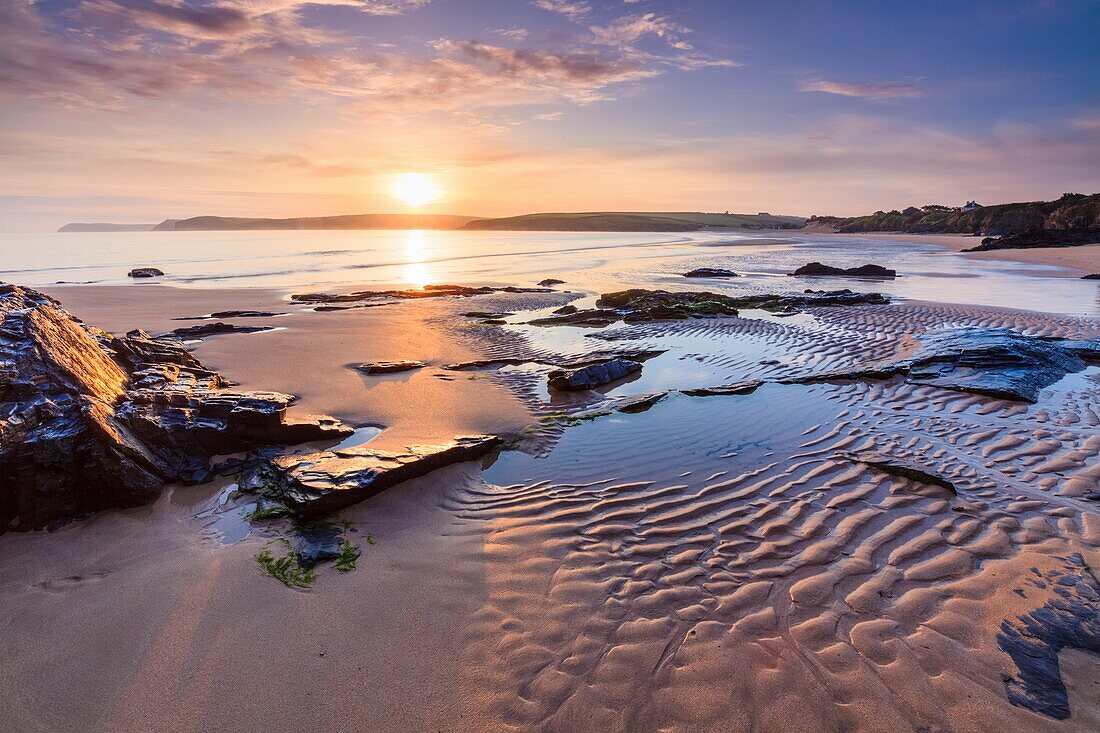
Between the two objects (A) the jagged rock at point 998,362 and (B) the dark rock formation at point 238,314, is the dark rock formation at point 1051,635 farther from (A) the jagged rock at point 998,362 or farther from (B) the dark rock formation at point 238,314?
(B) the dark rock formation at point 238,314

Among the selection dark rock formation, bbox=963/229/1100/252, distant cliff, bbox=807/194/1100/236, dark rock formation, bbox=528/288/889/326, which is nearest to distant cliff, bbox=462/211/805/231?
distant cliff, bbox=807/194/1100/236

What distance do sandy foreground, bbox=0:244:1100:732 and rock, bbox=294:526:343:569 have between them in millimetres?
170

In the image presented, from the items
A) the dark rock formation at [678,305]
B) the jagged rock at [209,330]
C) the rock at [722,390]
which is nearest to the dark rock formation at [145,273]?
the jagged rock at [209,330]

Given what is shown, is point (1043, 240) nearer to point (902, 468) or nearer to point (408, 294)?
point (408, 294)

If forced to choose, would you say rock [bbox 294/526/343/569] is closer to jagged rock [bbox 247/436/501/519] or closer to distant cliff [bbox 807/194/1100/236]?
jagged rock [bbox 247/436/501/519]

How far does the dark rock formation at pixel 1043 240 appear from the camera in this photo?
4206 centimetres

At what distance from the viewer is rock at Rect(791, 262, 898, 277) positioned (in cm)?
2583

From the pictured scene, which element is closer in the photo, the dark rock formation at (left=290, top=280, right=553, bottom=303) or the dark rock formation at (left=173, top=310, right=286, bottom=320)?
the dark rock formation at (left=173, top=310, right=286, bottom=320)

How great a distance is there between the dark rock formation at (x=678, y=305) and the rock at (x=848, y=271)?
8634mm

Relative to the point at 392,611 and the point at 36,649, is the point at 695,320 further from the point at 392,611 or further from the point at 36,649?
the point at 36,649

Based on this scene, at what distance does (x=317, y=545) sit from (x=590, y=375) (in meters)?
5.66

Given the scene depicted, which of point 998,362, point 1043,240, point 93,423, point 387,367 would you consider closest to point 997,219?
point 1043,240

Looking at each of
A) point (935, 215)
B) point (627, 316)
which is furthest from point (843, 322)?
point (935, 215)

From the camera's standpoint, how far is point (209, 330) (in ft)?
44.9
